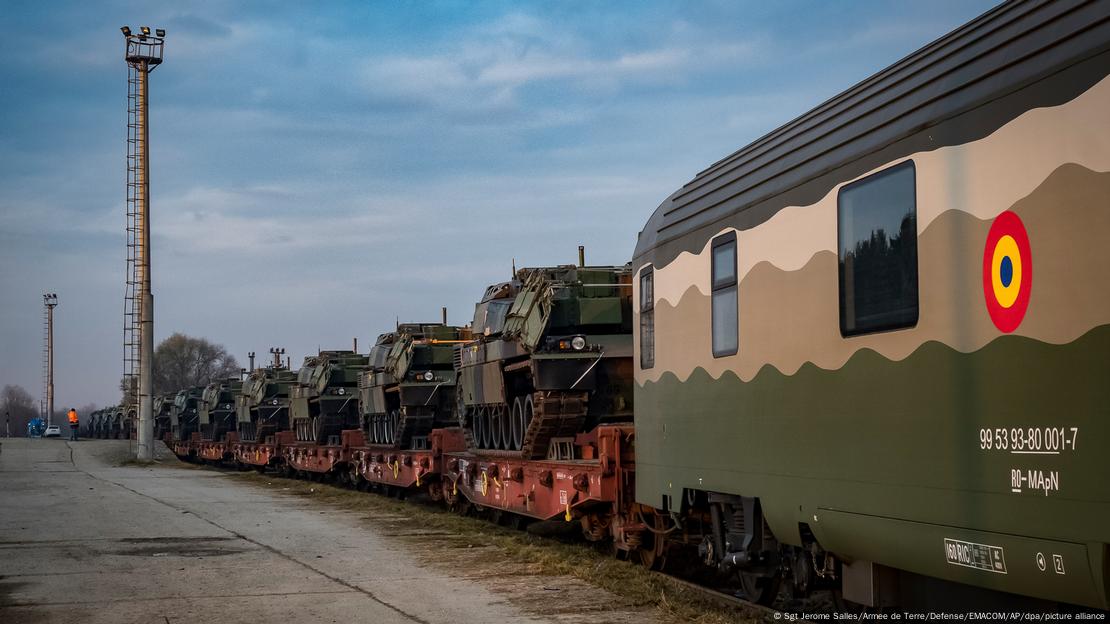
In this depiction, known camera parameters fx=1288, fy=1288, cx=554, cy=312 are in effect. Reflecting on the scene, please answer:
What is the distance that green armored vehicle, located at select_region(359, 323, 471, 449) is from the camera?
76.8ft

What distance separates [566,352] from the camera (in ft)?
50.0

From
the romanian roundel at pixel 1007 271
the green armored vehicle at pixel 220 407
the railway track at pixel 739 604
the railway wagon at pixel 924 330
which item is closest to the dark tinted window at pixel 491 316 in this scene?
the railway track at pixel 739 604

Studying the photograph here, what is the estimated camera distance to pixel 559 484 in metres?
13.6

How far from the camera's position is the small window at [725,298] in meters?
8.72

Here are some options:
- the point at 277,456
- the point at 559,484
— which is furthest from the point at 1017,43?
the point at 277,456

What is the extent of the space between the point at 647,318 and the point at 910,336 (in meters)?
4.69

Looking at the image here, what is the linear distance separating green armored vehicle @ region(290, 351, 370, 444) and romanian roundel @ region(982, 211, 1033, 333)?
24.9 m

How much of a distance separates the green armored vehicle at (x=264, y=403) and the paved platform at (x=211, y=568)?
48.6 ft

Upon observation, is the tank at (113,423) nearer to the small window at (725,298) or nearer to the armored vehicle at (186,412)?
the armored vehicle at (186,412)

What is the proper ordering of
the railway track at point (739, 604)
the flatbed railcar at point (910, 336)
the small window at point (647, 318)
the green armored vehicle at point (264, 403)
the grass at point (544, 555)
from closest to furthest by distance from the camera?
1. the flatbed railcar at point (910, 336)
2. the railway track at point (739, 604)
3. the grass at point (544, 555)
4. the small window at point (647, 318)
5. the green armored vehicle at point (264, 403)

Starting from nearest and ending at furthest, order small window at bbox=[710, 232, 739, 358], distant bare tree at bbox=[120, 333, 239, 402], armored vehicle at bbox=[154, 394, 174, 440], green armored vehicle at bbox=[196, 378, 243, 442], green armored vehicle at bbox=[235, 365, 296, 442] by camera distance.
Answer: small window at bbox=[710, 232, 739, 358]
green armored vehicle at bbox=[235, 365, 296, 442]
green armored vehicle at bbox=[196, 378, 243, 442]
armored vehicle at bbox=[154, 394, 174, 440]
distant bare tree at bbox=[120, 333, 239, 402]

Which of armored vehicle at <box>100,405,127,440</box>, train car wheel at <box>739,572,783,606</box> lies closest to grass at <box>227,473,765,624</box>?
train car wheel at <box>739,572,783,606</box>

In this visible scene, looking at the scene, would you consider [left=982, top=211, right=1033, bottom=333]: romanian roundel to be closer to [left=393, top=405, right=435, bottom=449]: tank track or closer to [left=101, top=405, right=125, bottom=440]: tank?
[left=393, top=405, right=435, bottom=449]: tank track

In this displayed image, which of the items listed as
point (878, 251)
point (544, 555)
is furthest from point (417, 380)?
point (878, 251)
